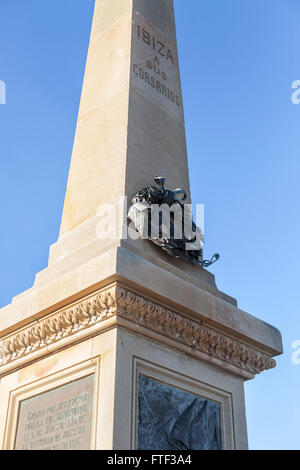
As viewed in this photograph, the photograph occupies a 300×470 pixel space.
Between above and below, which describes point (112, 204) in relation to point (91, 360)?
above

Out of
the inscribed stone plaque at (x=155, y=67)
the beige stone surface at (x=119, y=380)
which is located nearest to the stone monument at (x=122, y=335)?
the beige stone surface at (x=119, y=380)

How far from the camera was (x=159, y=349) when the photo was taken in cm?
589

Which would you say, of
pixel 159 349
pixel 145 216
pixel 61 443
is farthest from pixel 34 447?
pixel 145 216

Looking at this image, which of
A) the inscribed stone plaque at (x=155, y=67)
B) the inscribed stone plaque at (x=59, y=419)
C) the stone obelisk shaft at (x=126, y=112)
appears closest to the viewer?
the inscribed stone plaque at (x=59, y=419)

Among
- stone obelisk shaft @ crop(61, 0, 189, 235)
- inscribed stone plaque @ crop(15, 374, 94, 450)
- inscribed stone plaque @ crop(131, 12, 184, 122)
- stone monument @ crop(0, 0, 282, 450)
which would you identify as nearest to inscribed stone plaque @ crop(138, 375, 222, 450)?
stone monument @ crop(0, 0, 282, 450)

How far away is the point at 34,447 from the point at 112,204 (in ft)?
8.64

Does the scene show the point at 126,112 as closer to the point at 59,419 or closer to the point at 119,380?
the point at 119,380

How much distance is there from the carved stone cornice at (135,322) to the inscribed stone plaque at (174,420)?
52cm

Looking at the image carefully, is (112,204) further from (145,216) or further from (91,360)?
(91,360)

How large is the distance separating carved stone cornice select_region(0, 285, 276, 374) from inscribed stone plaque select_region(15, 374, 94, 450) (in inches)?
20.8

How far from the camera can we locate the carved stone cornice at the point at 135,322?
5613 millimetres

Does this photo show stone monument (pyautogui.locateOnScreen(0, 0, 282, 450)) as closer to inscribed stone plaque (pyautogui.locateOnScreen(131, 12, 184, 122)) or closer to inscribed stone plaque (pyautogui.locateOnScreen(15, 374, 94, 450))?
inscribed stone plaque (pyautogui.locateOnScreen(15, 374, 94, 450))

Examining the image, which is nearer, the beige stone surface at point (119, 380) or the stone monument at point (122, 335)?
the beige stone surface at point (119, 380)

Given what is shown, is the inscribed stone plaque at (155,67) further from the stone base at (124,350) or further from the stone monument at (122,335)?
the stone base at (124,350)
